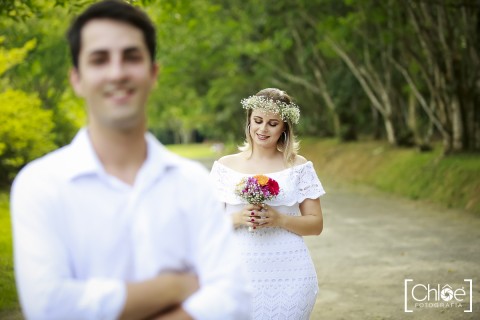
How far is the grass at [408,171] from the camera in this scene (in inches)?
612

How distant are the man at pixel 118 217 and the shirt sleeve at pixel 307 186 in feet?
8.92

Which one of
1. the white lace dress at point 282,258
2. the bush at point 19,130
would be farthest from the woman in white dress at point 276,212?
the bush at point 19,130

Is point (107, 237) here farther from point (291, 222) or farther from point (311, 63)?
point (311, 63)

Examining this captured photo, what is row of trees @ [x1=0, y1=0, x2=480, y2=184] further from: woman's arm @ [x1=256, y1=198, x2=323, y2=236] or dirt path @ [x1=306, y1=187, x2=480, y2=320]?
woman's arm @ [x1=256, y1=198, x2=323, y2=236]

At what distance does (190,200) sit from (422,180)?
16.5 m

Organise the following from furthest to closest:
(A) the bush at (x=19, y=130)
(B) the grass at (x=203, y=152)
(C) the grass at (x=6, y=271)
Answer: (B) the grass at (x=203, y=152) → (A) the bush at (x=19, y=130) → (C) the grass at (x=6, y=271)

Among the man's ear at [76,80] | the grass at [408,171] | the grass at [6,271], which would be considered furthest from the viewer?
the grass at [408,171]

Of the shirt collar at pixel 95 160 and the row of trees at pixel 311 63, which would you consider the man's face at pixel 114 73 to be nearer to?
the shirt collar at pixel 95 160

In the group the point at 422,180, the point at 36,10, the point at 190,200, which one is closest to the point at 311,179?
the point at 190,200

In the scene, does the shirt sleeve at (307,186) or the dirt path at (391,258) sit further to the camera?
the dirt path at (391,258)

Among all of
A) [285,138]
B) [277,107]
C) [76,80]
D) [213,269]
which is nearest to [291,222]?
[285,138]

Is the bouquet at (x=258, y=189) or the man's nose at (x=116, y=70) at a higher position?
the man's nose at (x=116, y=70)

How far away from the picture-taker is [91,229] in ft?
6.67

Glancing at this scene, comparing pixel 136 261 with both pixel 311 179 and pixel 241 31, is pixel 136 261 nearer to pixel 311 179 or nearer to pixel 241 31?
pixel 311 179
